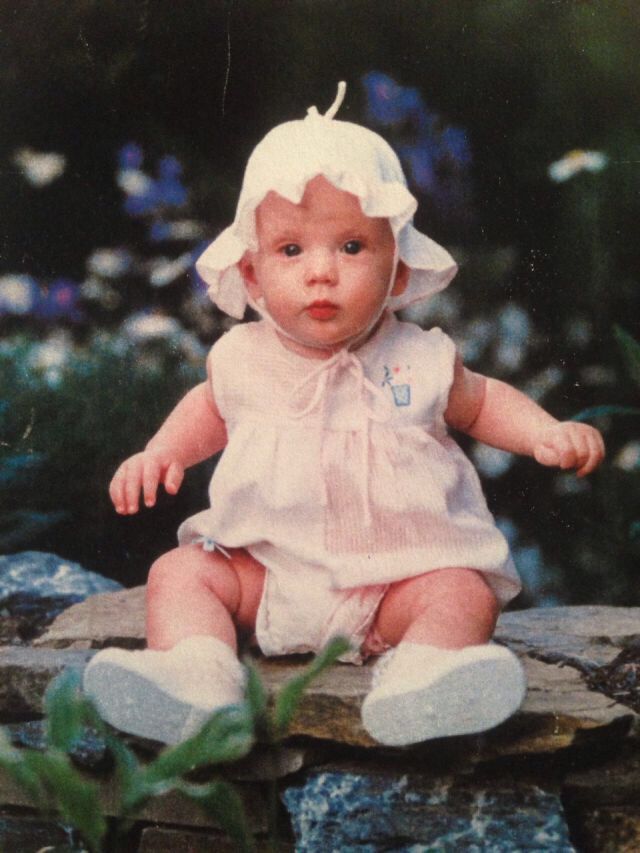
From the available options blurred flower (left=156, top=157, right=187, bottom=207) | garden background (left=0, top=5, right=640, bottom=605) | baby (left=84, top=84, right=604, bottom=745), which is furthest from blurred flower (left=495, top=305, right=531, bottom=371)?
blurred flower (left=156, top=157, right=187, bottom=207)

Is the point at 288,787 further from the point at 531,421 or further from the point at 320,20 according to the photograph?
the point at 320,20

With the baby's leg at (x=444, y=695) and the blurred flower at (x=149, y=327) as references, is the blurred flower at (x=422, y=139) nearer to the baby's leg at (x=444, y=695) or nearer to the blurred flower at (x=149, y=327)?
the blurred flower at (x=149, y=327)

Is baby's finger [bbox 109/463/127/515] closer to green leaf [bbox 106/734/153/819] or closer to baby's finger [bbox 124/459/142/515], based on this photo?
baby's finger [bbox 124/459/142/515]

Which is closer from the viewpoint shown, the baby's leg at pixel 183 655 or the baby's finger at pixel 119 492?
the baby's leg at pixel 183 655

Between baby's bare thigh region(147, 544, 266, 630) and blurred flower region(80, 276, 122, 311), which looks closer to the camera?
baby's bare thigh region(147, 544, 266, 630)

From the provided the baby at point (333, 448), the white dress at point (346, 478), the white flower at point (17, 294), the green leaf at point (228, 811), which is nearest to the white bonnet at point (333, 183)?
the baby at point (333, 448)

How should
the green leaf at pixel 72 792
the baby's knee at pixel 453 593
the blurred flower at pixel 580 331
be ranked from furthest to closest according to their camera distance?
the blurred flower at pixel 580 331
the baby's knee at pixel 453 593
the green leaf at pixel 72 792
